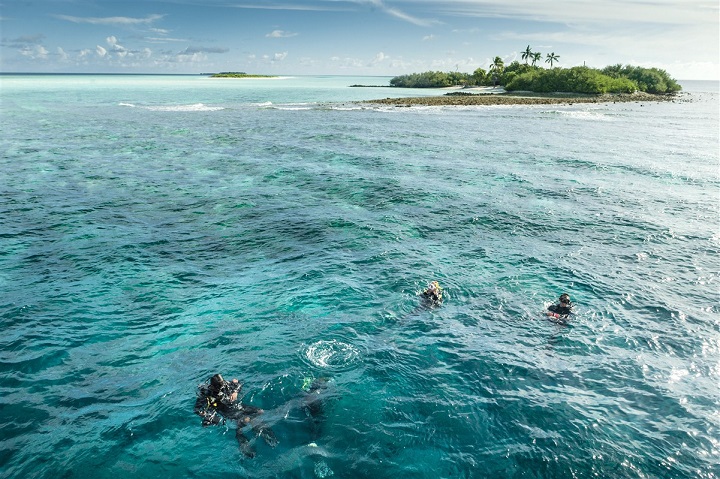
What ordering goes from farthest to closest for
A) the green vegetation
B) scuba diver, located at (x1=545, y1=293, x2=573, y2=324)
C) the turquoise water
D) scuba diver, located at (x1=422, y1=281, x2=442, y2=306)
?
the green vegetation < scuba diver, located at (x1=422, y1=281, x2=442, y2=306) < scuba diver, located at (x1=545, y1=293, x2=573, y2=324) < the turquoise water

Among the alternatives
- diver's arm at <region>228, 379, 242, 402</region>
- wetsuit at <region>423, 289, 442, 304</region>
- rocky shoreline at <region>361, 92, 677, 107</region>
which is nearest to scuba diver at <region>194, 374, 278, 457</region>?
diver's arm at <region>228, 379, 242, 402</region>

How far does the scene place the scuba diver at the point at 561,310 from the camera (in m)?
21.7

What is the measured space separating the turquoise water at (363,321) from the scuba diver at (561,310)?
0.92 m

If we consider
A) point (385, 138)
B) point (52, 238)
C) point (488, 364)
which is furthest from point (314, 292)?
point (385, 138)

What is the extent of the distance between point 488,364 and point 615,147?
60683 mm

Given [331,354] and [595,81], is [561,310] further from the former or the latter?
[595,81]

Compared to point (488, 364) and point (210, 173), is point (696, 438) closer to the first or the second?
point (488, 364)

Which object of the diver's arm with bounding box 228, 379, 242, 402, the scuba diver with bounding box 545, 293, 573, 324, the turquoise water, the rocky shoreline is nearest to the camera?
the turquoise water

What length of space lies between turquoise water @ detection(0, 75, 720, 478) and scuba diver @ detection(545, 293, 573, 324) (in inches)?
36.1

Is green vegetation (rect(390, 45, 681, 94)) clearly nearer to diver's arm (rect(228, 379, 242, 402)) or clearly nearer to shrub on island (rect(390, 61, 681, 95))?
shrub on island (rect(390, 61, 681, 95))

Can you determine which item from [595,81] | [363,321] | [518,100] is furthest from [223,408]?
[595,81]

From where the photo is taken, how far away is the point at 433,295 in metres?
23.2

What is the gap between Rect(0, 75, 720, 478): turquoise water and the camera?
1468 centimetres

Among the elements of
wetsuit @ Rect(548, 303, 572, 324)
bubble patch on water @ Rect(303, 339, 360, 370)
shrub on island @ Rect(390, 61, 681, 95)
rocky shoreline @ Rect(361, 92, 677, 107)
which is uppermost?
shrub on island @ Rect(390, 61, 681, 95)
